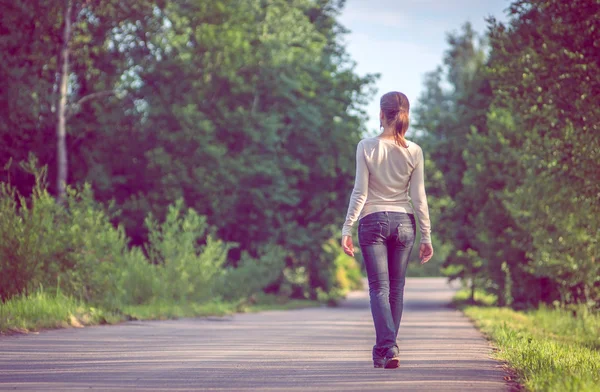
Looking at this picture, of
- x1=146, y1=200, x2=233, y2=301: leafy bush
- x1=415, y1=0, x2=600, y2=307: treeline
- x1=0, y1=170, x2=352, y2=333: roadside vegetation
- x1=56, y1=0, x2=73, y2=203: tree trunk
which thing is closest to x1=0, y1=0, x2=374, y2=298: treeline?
x1=56, y1=0, x2=73, y2=203: tree trunk

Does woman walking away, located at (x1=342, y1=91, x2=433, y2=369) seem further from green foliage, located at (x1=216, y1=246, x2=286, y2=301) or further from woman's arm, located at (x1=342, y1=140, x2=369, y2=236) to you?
green foliage, located at (x1=216, y1=246, x2=286, y2=301)

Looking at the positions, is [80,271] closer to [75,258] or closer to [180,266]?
[75,258]

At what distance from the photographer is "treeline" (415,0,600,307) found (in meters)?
16.7

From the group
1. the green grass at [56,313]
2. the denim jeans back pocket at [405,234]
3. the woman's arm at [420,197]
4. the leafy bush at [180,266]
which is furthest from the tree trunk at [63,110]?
the denim jeans back pocket at [405,234]

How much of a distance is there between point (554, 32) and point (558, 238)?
7.56m

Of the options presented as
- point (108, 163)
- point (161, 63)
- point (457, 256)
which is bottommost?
point (457, 256)

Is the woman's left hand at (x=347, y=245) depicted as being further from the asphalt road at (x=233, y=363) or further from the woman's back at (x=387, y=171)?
the asphalt road at (x=233, y=363)

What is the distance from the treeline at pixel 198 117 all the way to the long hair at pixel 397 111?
2718 centimetres

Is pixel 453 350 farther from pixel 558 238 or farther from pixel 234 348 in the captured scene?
pixel 558 238

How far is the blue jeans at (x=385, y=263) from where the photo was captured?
8.64 meters

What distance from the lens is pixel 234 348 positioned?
430 inches

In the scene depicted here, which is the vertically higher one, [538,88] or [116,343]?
[538,88]

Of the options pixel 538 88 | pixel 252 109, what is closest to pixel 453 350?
pixel 538 88

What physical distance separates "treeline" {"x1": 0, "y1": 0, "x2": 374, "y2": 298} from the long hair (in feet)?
89.2
